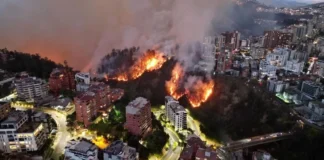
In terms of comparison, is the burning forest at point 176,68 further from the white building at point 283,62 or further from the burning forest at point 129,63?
Answer: the white building at point 283,62

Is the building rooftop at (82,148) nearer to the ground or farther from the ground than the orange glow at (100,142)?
farther from the ground

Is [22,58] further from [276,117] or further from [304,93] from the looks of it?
[304,93]

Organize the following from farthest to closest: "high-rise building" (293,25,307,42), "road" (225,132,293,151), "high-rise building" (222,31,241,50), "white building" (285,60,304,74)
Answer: "high-rise building" (293,25,307,42) < "high-rise building" (222,31,241,50) < "white building" (285,60,304,74) < "road" (225,132,293,151)

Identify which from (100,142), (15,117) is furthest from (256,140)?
(15,117)

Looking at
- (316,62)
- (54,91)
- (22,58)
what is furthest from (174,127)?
(22,58)

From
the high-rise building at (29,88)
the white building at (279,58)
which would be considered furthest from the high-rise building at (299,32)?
the high-rise building at (29,88)

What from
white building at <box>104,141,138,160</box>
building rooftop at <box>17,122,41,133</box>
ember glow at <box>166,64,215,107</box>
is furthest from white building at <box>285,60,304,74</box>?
building rooftop at <box>17,122,41,133</box>

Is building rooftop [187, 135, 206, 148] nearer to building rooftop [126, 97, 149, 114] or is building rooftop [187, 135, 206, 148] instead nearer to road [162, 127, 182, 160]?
road [162, 127, 182, 160]
